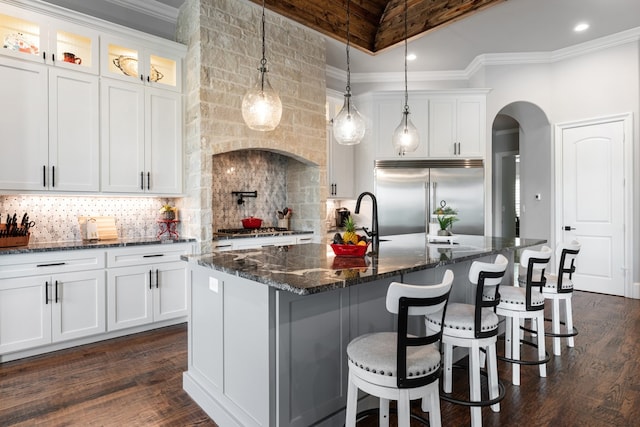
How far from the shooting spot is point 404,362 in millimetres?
1510

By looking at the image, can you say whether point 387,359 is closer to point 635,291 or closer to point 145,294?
point 145,294

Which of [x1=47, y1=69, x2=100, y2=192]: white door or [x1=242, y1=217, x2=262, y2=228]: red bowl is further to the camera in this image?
[x1=242, y1=217, x2=262, y2=228]: red bowl

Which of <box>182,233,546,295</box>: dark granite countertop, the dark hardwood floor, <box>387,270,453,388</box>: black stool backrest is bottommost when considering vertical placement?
the dark hardwood floor

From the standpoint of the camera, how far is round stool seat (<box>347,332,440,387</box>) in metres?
1.53

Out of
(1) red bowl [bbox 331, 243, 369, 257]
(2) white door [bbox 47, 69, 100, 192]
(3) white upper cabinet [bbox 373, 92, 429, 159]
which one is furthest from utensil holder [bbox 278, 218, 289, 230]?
(1) red bowl [bbox 331, 243, 369, 257]

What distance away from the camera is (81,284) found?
10.8 feet

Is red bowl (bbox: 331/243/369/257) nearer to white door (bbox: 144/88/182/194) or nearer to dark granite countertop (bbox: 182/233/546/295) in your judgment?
dark granite countertop (bbox: 182/233/546/295)

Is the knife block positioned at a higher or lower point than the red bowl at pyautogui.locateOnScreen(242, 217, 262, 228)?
lower

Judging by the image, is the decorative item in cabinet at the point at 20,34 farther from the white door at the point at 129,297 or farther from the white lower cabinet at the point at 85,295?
the white door at the point at 129,297

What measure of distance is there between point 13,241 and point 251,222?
2391mm

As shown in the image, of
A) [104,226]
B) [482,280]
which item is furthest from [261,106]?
[104,226]

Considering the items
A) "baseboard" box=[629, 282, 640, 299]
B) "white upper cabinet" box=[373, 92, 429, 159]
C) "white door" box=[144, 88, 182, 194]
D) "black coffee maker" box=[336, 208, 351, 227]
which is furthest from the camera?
"black coffee maker" box=[336, 208, 351, 227]

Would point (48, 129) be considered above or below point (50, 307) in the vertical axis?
above

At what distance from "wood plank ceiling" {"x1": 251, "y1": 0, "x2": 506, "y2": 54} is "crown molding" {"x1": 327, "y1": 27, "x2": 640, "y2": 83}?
3.36 feet
